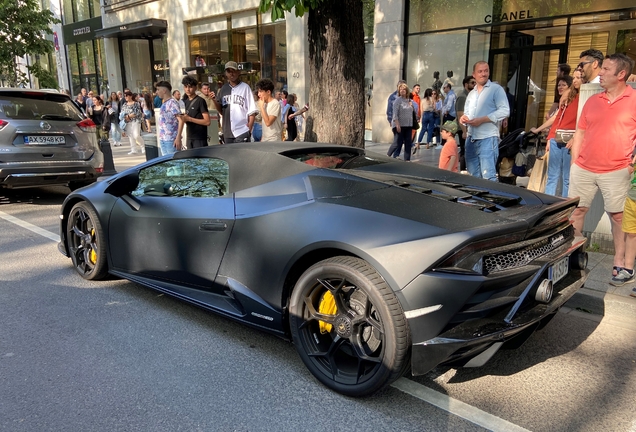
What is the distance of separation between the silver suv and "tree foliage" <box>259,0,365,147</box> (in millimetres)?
3833

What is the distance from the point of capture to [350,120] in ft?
21.2

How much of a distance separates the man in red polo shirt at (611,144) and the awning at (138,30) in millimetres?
21350

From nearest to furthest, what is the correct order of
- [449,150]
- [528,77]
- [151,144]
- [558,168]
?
[558,168], [449,150], [151,144], [528,77]

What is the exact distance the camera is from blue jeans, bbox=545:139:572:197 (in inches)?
223

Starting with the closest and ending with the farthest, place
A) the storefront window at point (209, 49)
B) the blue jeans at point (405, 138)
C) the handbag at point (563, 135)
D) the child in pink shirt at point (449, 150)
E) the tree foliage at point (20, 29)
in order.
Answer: the handbag at point (563, 135) → the child in pink shirt at point (449, 150) → the blue jeans at point (405, 138) → the tree foliage at point (20, 29) → the storefront window at point (209, 49)

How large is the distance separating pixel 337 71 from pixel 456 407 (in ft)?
15.4

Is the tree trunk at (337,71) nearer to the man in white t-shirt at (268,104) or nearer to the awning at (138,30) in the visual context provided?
the man in white t-shirt at (268,104)

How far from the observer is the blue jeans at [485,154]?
6.09m

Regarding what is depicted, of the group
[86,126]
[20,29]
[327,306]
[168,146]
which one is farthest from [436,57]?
[20,29]

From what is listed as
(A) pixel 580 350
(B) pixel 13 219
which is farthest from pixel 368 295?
(B) pixel 13 219

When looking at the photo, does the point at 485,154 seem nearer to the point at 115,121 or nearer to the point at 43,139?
the point at 43,139

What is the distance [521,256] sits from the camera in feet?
8.41

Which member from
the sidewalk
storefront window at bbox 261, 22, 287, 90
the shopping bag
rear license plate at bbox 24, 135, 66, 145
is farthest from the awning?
the sidewalk

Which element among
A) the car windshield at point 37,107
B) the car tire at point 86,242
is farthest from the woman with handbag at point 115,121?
the car tire at point 86,242
